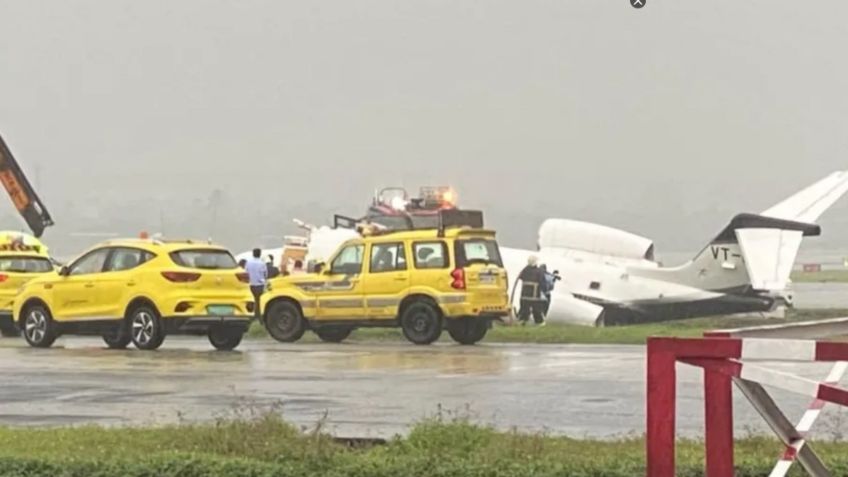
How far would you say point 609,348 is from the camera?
21156 mm

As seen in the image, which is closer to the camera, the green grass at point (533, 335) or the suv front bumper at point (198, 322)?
the suv front bumper at point (198, 322)

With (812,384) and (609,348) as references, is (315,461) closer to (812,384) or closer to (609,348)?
(812,384)

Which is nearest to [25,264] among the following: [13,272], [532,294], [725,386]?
[13,272]

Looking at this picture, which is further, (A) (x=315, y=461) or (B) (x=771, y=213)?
(B) (x=771, y=213)

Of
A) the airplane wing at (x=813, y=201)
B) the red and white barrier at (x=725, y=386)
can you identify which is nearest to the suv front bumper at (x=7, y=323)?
the airplane wing at (x=813, y=201)

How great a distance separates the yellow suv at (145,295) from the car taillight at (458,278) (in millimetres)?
3490

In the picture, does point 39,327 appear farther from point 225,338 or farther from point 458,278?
point 458,278

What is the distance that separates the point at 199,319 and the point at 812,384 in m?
15.5

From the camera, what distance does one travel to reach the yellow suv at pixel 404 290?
22.4m

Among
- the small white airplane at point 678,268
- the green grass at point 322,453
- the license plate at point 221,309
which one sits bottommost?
the small white airplane at point 678,268

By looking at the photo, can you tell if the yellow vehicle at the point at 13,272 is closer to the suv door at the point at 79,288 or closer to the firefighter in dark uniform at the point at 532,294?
the suv door at the point at 79,288

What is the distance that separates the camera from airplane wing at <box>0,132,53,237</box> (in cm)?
3531

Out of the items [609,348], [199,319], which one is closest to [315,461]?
[199,319]

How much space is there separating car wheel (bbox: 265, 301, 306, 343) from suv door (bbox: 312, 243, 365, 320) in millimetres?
375
